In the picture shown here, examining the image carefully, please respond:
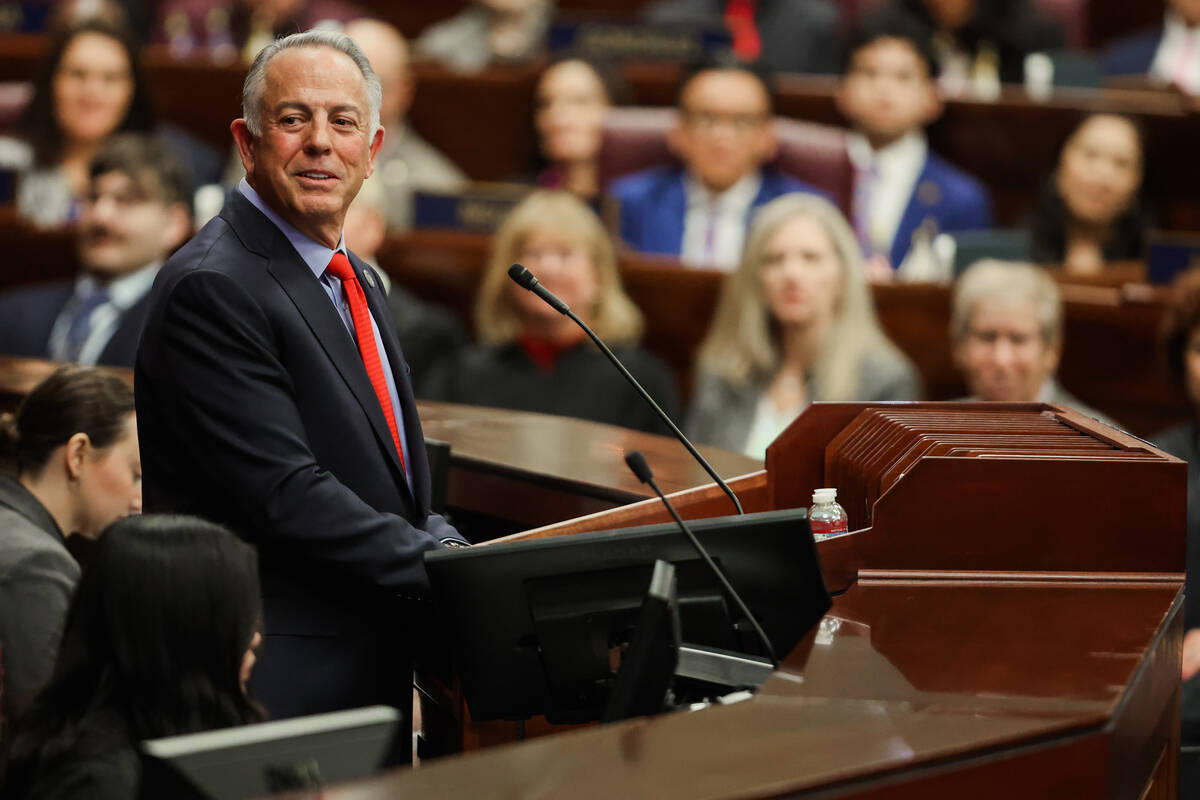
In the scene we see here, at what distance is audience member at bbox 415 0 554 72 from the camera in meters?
5.45

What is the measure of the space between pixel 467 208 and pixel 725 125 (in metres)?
0.81

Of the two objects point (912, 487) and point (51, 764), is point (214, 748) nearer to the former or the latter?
point (51, 764)

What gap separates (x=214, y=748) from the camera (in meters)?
1.12

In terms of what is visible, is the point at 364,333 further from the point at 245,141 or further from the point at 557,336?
the point at 557,336

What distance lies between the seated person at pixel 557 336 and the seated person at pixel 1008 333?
2.09 feet

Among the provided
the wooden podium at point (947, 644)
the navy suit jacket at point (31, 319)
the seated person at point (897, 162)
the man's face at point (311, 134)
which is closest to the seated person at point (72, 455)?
the man's face at point (311, 134)

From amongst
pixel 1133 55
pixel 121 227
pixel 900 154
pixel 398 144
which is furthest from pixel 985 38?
pixel 121 227

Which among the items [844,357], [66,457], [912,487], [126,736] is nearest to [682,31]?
[844,357]

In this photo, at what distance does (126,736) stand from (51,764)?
0.07 m

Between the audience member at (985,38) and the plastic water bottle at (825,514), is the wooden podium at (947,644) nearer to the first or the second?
the plastic water bottle at (825,514)

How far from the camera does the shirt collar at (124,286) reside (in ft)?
11.5

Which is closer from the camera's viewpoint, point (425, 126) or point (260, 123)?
point (260, 123)

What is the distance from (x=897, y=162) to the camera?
4762 millimetres

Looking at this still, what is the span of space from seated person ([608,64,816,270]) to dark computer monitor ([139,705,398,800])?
3377 mm
